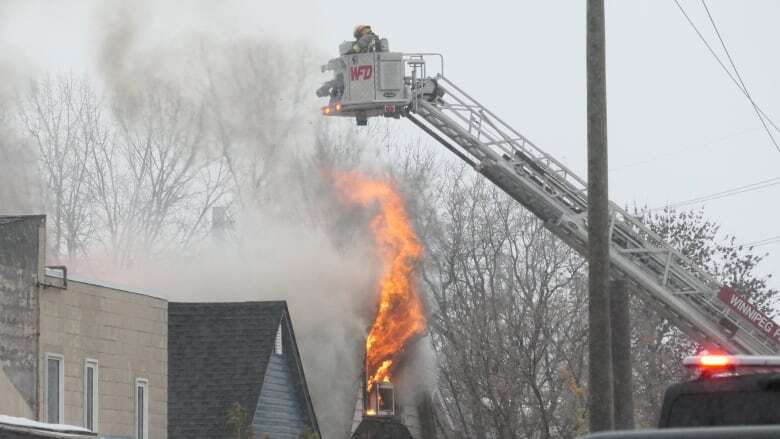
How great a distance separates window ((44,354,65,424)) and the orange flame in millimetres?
12903

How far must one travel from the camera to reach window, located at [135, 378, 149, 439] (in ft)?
90.4

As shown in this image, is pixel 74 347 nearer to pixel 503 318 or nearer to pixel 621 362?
pixel 621 362

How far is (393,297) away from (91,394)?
12784 millimetres

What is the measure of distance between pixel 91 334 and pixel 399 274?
12.8 meters

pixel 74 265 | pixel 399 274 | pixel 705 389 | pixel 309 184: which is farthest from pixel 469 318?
pixel 705 389

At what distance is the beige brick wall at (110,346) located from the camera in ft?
81.8

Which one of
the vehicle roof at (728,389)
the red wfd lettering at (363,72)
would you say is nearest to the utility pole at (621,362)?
the red wfd lettering at (363,72)

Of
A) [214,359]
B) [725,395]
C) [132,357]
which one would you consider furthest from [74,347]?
[725,395]

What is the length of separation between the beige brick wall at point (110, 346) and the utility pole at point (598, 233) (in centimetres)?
1071

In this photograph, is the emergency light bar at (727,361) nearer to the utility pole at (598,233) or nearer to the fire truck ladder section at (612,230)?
the utility pole at (598,233)

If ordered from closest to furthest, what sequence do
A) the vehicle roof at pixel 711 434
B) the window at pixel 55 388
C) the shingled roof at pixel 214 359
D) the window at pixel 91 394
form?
the vehicle roof at pixel 711 434, the window at pixel 55 388, the window at pixel 91 394, the shingled roof at pixel 214 359

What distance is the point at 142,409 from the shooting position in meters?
27.8

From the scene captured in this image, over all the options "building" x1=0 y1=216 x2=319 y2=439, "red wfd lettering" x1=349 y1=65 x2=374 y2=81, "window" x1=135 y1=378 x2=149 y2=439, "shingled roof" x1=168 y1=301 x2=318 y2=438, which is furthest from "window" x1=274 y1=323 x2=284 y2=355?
"red wfd lettering" x1=349 y1=65 x2=374 y2=81

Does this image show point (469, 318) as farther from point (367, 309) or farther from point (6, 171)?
point (6, 171)
